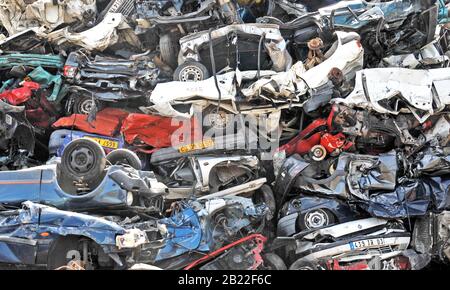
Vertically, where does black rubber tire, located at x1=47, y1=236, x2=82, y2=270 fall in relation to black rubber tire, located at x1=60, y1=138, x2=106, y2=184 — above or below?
below

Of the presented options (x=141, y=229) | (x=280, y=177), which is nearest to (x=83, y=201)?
(x=141, y=229)

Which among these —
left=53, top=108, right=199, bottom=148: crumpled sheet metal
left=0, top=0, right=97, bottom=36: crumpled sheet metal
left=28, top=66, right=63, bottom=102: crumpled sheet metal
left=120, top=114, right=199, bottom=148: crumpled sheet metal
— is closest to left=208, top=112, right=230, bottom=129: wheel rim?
left=53, top=108, right=199, bottom=148: crumpled sheet metal

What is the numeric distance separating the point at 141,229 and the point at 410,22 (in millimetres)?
6037

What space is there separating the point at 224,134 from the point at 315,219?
1890 mm

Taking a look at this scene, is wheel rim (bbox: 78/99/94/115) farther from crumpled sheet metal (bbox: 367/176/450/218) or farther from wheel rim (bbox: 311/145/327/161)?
crumpled sheet metal (bbox: 367/176/450/218)

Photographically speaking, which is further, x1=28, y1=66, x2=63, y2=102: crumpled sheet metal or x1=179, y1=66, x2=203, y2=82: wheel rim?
x1=28, y1=66, x2=63, y2=102: crumpled sheet metal

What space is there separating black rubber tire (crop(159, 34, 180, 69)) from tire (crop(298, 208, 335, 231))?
374 cm

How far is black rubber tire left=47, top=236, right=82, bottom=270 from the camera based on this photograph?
7.94 metres

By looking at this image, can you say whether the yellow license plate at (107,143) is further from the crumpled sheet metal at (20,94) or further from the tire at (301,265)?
the tire at (301,265)

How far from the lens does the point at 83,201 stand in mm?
8414

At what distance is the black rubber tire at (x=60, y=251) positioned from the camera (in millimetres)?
7940

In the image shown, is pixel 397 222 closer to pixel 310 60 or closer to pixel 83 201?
pixel 310 60

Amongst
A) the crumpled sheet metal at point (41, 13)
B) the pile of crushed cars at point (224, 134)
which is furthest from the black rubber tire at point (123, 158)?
the crumpled sheet metal at point (41, 13)

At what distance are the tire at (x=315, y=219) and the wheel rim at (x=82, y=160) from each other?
10.1ft
